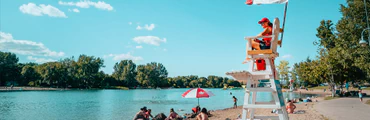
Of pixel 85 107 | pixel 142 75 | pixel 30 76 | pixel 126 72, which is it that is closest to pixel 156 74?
pixel 142 75

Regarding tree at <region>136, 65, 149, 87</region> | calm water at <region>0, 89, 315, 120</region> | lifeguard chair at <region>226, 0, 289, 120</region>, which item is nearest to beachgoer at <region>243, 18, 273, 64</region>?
lifeguard chair at <region>226, 0, 289, 120</region>

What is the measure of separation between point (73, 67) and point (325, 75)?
107 meters

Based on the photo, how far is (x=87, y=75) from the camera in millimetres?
119500

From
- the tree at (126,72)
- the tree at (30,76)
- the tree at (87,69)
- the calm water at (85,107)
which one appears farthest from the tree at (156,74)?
the calm water at (85,107)

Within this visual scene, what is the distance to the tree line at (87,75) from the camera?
98.8m

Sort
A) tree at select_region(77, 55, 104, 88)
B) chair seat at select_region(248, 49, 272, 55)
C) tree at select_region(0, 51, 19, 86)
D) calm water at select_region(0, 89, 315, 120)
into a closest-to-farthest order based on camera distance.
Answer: chair seat at select_region(248, 49, 272, 55) < calm water at select_region(0, 89, 315, 120) < tree at select_region(0, 51, 19, 86) < tree at select_region(77, 55, 104, 88)

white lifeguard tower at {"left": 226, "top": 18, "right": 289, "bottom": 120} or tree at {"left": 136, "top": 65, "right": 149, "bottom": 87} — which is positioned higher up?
tree at {"left": 136, "top": 65, "right": 149, "bottom": 87}

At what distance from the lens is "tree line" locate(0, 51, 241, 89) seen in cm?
9881

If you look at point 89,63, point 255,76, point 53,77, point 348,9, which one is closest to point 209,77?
point 89,63

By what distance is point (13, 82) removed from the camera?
100625 millimetres

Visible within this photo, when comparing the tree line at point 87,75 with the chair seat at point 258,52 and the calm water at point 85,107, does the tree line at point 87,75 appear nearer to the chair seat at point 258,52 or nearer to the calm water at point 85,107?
the calm water at point 85,107

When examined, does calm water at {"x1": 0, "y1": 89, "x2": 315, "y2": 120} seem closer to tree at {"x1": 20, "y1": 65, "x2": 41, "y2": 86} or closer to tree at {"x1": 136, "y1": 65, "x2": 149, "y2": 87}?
tree at {"x1": 20, "y1": 65, "x2": 41, "y2": 86}

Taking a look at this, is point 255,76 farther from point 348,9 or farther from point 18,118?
point 18,118

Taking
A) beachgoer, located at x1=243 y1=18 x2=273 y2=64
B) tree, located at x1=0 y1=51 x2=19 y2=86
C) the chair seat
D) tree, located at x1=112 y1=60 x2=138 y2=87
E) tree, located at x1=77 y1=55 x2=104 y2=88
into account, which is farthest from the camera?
tree, located at x1=112 y1=60 x2=138 y2=87
